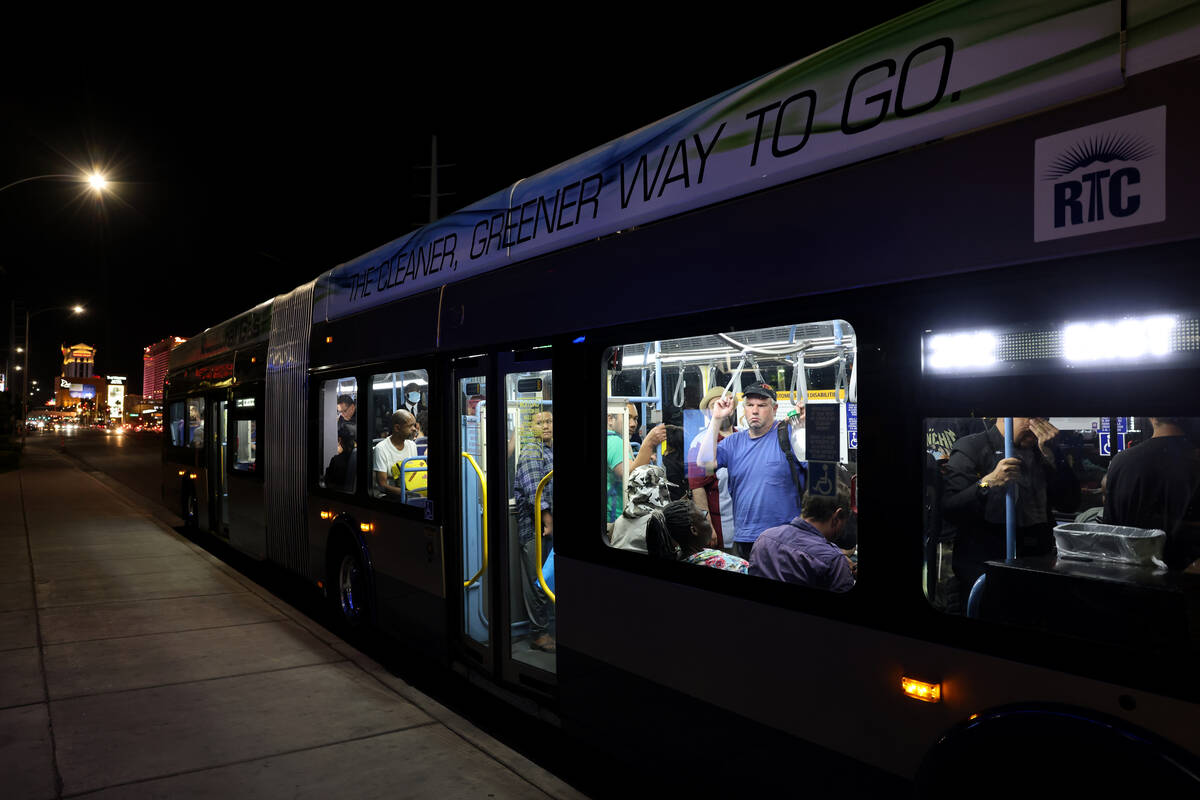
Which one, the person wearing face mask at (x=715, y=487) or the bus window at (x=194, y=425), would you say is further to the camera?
the bus window at (x=194, y=425)

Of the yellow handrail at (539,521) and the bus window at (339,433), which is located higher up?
the bus window at (339,433)

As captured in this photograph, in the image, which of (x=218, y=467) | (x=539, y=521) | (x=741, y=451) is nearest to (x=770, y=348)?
(x=741, y=451)

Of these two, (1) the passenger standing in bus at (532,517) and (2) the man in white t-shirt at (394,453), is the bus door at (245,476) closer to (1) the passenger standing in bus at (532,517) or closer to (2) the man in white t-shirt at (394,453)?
(2) the man in white t-shirt at (394,453)

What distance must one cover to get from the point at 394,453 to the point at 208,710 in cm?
195

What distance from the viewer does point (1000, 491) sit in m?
2.34

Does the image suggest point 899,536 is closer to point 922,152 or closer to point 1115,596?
point 1115,596

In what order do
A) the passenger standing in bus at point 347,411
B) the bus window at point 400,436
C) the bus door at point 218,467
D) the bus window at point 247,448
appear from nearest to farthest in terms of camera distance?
A: the bus window at point 400,436 < the passenger standing in bus at point 347,411 < the bus window at point 247,448 < the bus door at point 218,467

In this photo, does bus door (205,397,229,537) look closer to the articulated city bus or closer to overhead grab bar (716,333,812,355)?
the articulated city bus

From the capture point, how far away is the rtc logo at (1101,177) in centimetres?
203

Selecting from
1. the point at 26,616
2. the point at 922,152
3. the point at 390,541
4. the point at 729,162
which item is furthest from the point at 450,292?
the point at 26,616

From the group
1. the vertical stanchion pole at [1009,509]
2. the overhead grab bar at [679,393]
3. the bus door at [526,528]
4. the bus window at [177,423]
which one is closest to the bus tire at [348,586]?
the bus door at [526,528]

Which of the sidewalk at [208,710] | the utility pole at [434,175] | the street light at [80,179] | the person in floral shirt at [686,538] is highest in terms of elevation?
the utility pole at [434,175]

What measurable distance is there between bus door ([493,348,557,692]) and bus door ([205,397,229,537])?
6.71 m

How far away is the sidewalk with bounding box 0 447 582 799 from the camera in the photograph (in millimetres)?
3947
